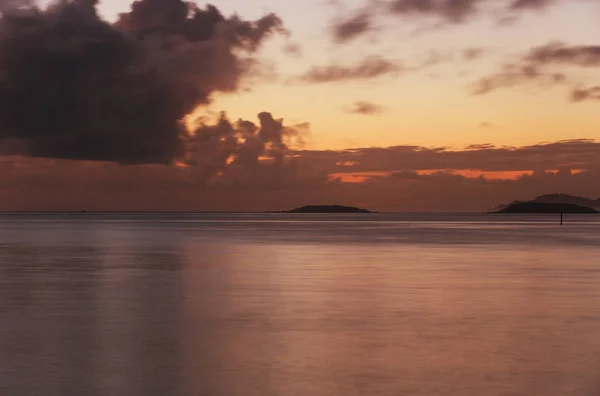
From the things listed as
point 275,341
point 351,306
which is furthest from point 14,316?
point 351,306

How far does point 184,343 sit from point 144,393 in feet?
17.6

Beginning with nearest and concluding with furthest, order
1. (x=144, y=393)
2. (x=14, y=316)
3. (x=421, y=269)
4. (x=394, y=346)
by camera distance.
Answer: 1. (x=144, y=393)
2. (x=394, y=346)
3. (x=14, y=316)
4. (x=421, y=269)

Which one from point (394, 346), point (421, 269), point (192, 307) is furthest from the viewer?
point (421, 269)

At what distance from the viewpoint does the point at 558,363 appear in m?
16.9

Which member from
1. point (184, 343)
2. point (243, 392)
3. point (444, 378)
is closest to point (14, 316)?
point (184, 343)

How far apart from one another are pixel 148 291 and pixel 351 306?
9.74 metres

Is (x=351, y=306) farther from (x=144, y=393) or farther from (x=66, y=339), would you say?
(x=144, y=393)

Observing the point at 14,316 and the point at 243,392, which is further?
the point at 14,316

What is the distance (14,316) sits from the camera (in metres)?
24.4

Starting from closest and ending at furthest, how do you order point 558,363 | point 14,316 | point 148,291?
point 558,363 < point 14,316 < point 148,291

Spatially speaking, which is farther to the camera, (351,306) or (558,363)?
(351,306)

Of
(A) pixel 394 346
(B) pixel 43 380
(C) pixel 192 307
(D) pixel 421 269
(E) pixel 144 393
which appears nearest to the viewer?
(E) pixel 144 393

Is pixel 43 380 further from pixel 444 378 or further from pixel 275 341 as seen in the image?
pixel 444 378

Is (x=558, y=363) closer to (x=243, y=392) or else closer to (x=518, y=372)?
(x=518, y=372)
